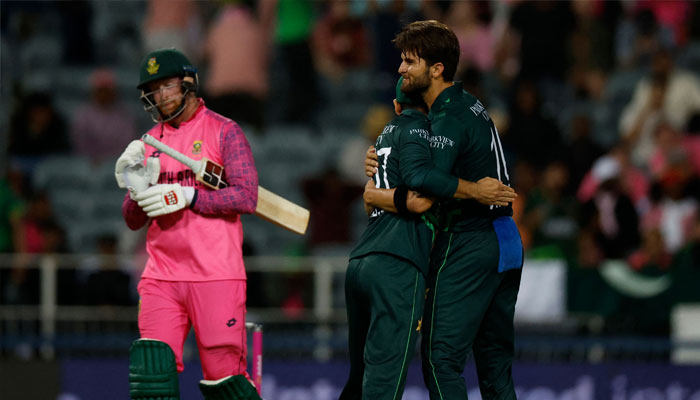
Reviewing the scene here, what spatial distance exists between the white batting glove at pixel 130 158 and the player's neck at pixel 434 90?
1.54 m

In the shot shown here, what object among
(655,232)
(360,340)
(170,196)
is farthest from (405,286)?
(655,232)

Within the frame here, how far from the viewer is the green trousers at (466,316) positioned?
5.88 meters

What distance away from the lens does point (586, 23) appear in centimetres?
1345

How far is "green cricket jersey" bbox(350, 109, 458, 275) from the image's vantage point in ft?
18.8

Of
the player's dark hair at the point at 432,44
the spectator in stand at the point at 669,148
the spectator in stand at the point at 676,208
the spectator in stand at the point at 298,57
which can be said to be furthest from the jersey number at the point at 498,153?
the spectator in stand at the point at 298,57

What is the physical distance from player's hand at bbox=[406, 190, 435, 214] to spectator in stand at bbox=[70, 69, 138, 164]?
8315mm

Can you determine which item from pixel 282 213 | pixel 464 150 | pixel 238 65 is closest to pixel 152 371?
pixel 282 213

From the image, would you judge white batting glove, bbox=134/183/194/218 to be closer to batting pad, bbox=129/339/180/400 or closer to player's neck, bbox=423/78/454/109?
batting pad, bbox=129/339/180/400

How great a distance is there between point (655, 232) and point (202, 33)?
21.6 ft

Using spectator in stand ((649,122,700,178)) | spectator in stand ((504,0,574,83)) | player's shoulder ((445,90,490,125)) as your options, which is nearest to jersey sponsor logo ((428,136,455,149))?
player's shoulder ((445,90,490,125))

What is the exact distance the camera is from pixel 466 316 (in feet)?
19.4

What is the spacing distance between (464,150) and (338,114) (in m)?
8.64

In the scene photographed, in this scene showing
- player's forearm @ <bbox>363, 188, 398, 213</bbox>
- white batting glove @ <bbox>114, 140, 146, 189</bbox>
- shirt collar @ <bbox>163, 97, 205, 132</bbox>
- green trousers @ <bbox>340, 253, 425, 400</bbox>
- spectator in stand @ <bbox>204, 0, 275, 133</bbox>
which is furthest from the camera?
spectator in stand @ <bbox>204, 0, 275, 133</bbox>

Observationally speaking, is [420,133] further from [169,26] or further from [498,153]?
[169,26]
